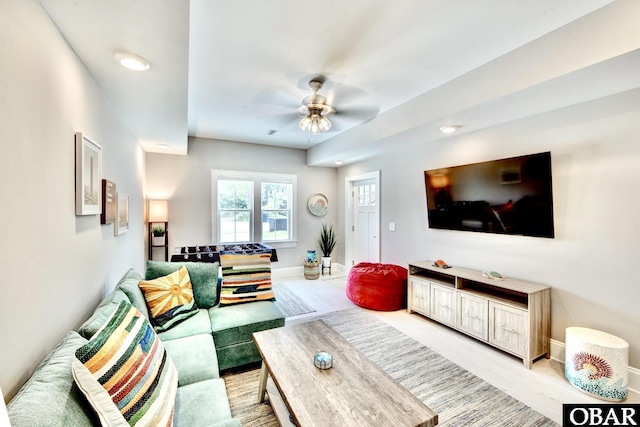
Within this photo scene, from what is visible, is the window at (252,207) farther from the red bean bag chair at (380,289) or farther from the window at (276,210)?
the red bean bag chair at (380,289)

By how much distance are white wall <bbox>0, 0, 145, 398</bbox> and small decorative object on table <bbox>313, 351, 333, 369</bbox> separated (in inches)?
50.8

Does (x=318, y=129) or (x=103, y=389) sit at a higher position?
(x=318, y=129)

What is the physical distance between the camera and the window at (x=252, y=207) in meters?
5.00

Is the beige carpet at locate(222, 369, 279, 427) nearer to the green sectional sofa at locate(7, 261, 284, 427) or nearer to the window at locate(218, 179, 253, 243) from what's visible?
the green sectional sofa at locate(7, 261, 284, 427)

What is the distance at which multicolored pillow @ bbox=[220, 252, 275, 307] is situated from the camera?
2.71 metres

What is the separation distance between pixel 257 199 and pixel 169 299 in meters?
3.14

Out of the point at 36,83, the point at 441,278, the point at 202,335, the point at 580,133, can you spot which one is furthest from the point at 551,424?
the point at 36,83

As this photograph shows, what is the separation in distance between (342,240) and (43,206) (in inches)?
199

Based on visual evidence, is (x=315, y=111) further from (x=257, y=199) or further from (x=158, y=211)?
(x=158, y=211)

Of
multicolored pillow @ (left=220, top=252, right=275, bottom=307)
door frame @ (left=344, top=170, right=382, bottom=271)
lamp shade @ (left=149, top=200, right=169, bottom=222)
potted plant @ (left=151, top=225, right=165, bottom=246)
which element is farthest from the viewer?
door frame @ (left=344, top=170, right=382, bottom=271)

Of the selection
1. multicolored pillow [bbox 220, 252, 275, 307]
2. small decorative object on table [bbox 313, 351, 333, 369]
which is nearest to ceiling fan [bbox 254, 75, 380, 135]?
multicolored pillow [bbox 220, 252, 275, 307]

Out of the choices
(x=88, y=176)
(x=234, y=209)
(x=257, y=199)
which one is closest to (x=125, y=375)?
(x=88, y=176)

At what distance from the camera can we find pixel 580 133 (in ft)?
7.80

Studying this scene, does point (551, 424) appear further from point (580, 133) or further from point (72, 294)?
point (72, 294)
